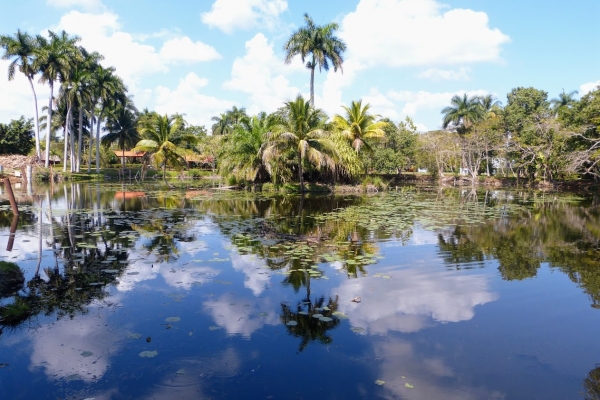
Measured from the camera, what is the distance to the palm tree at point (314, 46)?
3534 centimetres

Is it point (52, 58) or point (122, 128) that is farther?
point (122, 128)

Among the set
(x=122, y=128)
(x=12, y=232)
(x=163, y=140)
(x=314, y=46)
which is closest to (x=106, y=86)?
(x=122, y=128)

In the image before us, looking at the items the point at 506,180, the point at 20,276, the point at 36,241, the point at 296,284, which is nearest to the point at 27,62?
the point at 36,241

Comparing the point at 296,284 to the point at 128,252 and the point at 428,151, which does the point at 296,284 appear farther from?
the point at 428,151

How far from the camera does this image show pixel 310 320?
568 centimetres

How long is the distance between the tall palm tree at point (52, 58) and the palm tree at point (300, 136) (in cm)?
2540

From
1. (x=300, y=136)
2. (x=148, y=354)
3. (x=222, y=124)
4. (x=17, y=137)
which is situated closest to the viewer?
(x=148, y=354)

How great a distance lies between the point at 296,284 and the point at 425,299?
2210 millimetres

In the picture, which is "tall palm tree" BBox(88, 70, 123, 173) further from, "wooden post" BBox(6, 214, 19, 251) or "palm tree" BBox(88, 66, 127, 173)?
"wooden post" BBox(6, 214, 19, 251)

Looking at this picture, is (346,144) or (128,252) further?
(346,144)

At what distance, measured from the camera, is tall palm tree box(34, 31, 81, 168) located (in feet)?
126

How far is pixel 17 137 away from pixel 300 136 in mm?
42530

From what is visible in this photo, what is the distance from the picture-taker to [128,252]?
30.5 feet

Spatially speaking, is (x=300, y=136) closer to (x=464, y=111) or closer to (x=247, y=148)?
(x=247, y=148)
